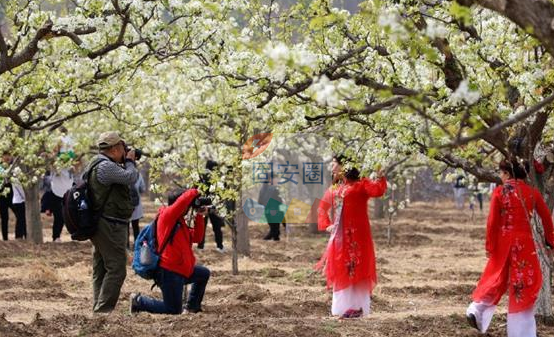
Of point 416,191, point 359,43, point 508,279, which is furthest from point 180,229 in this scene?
point 416,191

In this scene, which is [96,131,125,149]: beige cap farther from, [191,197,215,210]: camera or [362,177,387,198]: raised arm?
[362,177,387,198]: raised arm

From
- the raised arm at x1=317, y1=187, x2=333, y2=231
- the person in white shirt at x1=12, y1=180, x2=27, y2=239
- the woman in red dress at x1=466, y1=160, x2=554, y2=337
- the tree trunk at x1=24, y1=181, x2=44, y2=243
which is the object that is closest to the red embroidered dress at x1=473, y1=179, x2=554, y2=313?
the woman in red dress at x1=466, y1=160, x2=554, y2=337

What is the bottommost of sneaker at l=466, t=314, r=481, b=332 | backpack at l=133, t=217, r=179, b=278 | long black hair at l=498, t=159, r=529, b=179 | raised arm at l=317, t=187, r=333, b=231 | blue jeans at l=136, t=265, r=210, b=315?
sneaker at l=466, t=314, r=481, b=332

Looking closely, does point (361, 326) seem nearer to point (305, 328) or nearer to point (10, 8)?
point (305, 328)

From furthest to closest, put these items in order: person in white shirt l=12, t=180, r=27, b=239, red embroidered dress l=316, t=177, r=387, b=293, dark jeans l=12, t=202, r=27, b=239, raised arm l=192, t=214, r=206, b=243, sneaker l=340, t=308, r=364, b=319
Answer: dark jeans l=12, t=202, r=27, b=239 → person in white shirt l=12, t=180, r=27, b=239 → red embroidered dress l=316, t=177, r=387, b=293 → sneaker l=340, t=308, r=364, b=319 → raised arm l=192, t=214, r=206, b=243

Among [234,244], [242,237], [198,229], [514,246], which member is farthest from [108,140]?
[242,237]

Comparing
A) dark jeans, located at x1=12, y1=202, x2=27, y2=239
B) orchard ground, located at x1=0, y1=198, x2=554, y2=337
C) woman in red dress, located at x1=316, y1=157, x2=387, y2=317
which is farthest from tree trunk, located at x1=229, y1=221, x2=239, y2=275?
dark jeans, located at x1=12, y1=202, x2=27, y2=239

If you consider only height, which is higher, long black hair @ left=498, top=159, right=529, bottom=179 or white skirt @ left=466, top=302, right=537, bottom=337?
long black hair @ left=498, top=159, right=529, bottom=179

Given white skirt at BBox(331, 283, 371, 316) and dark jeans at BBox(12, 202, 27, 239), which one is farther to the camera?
dark jeans at BBox(12, 202, 27, 239)

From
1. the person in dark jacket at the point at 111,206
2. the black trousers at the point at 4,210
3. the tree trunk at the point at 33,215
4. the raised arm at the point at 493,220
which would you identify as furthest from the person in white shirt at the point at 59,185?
the raised arm at the point at 493,220

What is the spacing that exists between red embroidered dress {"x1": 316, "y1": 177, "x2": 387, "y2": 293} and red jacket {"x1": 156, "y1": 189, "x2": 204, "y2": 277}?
1.71 meters

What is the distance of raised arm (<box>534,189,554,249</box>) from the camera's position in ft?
25.8

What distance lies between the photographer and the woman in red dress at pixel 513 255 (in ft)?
25.4

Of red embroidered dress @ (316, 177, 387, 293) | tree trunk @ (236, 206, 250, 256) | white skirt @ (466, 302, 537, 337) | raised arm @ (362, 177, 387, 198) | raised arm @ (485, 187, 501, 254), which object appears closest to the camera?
white skirt @ (466, 302, 537, 337)
